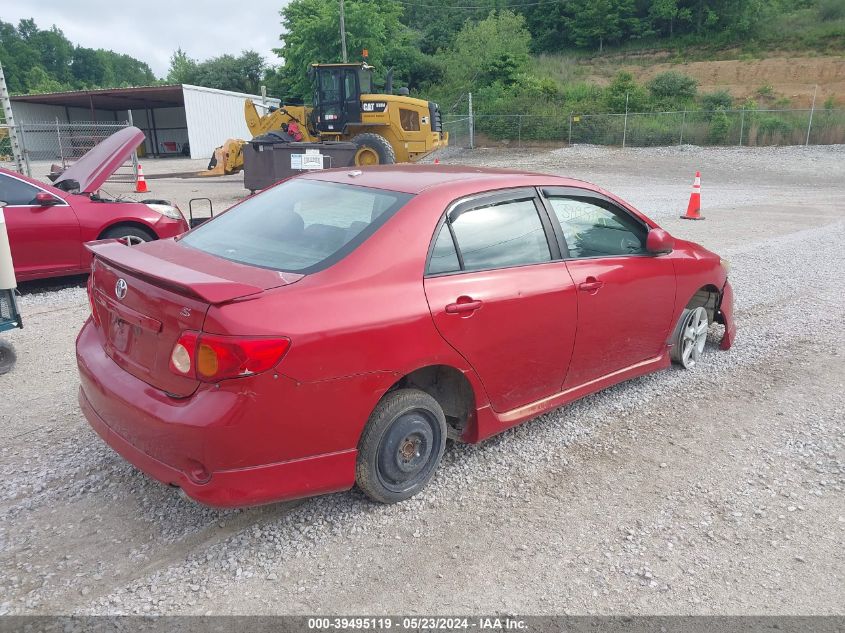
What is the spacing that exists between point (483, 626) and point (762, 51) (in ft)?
212

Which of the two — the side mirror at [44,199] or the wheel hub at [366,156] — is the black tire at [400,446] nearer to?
the side mirror at [44,199]

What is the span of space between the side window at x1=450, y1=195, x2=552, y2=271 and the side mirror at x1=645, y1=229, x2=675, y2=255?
93cm

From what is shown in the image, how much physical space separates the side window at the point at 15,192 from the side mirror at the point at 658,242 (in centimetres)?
621

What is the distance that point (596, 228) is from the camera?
4.10 meters

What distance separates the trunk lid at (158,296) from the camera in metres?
2.60

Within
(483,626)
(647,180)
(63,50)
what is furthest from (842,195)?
(63,50)

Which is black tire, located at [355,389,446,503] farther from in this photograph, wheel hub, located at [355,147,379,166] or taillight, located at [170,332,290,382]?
wheel hub, located at [355,147,379,166]

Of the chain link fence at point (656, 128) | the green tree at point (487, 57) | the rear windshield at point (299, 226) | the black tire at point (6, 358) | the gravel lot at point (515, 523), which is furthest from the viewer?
the green tree at point (487, 57)

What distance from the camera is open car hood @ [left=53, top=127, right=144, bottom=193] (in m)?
7.37

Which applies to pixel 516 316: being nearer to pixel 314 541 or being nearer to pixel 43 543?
pixel 314 541

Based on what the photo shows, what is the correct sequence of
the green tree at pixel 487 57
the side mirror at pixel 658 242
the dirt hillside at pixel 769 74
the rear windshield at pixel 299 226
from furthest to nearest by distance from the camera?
the dirt hillside at pixel 769 74 < the green tree at pixel 487 57 < the side mirror at pixel 658 242 < the rear windshield at pixel 299 226

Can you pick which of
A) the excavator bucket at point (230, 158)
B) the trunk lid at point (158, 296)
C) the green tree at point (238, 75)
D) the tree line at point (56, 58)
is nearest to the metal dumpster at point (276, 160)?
the excavator bucket at point (230, 158)

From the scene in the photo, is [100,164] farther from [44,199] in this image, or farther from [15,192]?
[15,192]

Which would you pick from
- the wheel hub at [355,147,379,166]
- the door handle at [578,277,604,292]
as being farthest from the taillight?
the wheel hub at [355,147,379,166]
